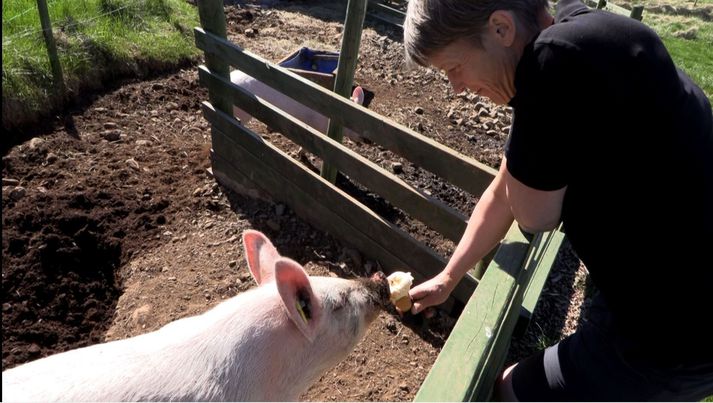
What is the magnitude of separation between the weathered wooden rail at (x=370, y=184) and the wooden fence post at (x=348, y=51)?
0.20m

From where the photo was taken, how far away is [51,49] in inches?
220

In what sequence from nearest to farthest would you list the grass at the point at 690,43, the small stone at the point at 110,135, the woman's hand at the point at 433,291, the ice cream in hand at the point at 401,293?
the woman's hand at the point at 433,291 → the ice cream in hand at the point at 401,293 → the small stone at the point at 110,135 → the grass at the point at 690,43

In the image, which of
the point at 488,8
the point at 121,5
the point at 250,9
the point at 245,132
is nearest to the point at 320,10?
the point at 250,9

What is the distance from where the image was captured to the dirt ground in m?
3.54

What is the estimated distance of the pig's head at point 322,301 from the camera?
2148mm

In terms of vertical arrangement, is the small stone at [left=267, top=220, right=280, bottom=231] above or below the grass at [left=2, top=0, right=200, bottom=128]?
below

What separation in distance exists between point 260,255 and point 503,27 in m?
1.61

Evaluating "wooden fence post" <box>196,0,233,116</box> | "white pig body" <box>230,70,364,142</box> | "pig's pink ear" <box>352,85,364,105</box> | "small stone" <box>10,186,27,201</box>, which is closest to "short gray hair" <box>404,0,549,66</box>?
"wooden fence post" <box>196,0,233,116</box>

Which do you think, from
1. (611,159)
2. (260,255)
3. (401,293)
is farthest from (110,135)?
(611,159)

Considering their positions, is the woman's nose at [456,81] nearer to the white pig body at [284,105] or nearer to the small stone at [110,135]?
the white pig body at [284,105]

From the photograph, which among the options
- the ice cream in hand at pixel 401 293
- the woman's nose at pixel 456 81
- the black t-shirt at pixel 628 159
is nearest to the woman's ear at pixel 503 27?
the black t-shirt at pixel 628 159

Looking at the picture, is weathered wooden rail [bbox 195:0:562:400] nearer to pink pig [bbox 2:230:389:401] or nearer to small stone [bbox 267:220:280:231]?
small stone [bbox 267:220:280:231]

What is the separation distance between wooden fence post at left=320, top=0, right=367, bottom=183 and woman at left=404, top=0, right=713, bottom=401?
197 centimetres

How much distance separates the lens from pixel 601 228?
63.8 inches
